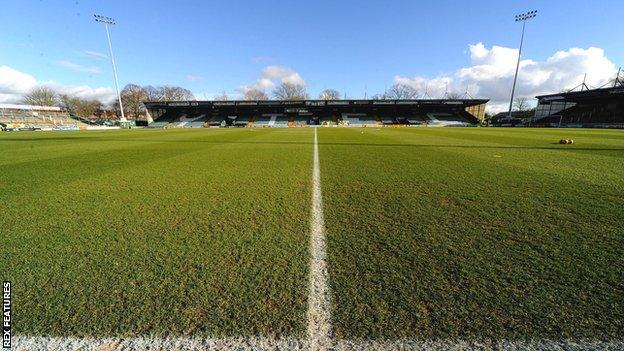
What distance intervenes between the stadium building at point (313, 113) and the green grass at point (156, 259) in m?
54.7

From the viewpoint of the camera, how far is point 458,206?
4.02 meters

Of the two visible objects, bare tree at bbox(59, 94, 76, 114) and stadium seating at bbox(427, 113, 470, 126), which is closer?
stadium seating at bbox(427, 113, 470, 126)

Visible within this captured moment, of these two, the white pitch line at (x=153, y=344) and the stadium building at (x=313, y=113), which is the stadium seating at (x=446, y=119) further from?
the white pitch line at (x=153, y=344)

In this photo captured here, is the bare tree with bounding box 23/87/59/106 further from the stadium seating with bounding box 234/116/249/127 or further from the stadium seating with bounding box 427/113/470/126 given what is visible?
the stadium seating with bounding box 427/113/470/126

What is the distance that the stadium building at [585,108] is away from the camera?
45125 mm

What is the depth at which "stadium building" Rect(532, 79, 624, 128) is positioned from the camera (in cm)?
4512

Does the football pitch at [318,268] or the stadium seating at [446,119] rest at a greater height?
the football pitch at [318,268]

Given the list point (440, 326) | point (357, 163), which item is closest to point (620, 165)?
point (357, 163)

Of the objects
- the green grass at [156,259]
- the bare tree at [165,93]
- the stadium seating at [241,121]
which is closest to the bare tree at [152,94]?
the bare tree at [165,93]

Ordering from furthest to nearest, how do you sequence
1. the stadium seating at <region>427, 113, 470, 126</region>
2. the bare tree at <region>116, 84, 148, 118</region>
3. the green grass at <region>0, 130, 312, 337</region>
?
the bare tree at <region>116, 84, 148, 118</region> → the stadium seating at <region>427, 113, 470, 126</region> → the green grass at <region>0, 130, 312, 337</region>

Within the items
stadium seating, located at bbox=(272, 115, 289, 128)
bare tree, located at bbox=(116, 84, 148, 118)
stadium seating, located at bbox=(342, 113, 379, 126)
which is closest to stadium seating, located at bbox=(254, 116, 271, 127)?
stadium seating, located at bbox=(272, 115, 289, 128)

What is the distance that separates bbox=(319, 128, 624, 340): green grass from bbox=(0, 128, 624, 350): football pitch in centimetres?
1

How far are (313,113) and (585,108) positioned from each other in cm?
5279

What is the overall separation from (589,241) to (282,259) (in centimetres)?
305
